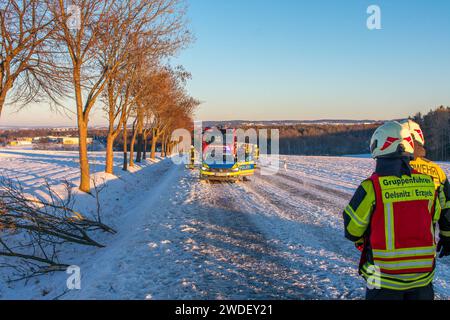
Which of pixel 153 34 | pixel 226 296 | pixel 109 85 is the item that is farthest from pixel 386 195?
pixel 109 85

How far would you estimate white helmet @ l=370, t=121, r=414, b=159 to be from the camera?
296 cm

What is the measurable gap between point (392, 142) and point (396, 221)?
64cm

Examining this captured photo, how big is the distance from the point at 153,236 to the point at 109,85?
15037mm

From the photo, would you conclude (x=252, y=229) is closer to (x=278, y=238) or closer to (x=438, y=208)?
(x=278, y=238)

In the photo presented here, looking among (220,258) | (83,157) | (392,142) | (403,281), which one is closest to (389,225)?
(403,281)

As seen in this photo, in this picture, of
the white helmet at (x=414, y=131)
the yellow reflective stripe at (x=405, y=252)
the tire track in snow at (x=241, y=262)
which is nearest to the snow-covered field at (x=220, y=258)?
the tire track in snow at (x=241, y=262)

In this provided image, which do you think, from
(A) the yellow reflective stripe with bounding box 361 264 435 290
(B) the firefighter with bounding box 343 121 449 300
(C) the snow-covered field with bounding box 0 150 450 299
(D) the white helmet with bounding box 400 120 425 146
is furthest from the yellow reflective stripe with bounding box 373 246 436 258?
(C) the snow-covered field with bounding box 0 150 450 299

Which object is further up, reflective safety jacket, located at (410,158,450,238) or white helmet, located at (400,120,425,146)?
white helmet, located at (400,120,425,146)

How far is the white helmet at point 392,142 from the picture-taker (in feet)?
9.71

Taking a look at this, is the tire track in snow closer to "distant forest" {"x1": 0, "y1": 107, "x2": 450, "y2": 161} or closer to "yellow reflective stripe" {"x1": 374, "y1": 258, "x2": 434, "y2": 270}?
"yellow reflective stripe" {"x1": 374, "y1": 258, "x2": 434, "y2": 270}

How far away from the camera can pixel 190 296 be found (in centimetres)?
494

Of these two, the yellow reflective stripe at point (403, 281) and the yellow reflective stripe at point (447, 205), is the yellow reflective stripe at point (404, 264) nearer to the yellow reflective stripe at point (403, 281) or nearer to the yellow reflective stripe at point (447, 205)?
the yellow reflective stripe at point (403, 281)

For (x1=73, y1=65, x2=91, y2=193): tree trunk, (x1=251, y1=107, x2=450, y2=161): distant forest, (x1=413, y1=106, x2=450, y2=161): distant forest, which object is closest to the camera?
(x1=73, y1=65, x2=91, y2=193): tree trunk

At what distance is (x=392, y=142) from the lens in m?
2.97
